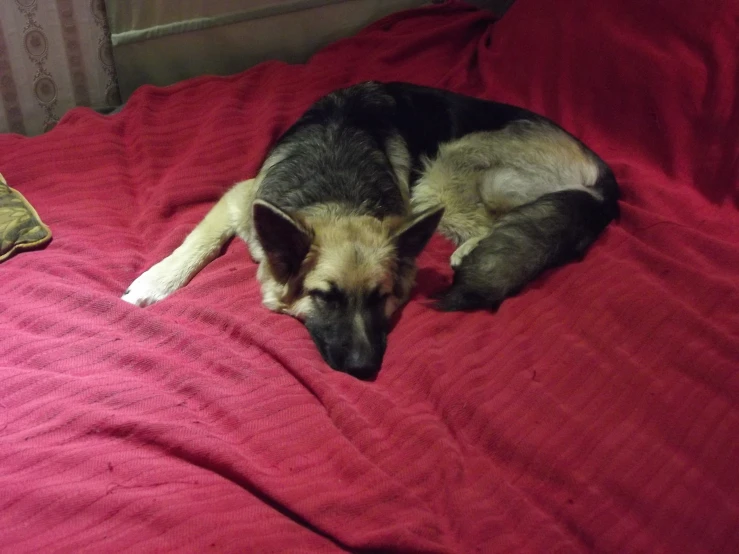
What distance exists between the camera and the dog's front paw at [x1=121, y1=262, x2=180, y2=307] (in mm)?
1995

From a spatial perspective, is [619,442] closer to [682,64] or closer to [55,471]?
[55,471]

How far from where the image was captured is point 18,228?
2.10 metres

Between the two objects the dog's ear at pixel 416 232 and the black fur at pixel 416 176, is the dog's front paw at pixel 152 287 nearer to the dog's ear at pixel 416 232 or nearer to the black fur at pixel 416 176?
the black fur at pixel 416 176

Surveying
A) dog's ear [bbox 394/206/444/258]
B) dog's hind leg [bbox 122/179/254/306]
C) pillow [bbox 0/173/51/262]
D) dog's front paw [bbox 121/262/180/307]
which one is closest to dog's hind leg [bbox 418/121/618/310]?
dog's ear [bbox 394/206/444/258]

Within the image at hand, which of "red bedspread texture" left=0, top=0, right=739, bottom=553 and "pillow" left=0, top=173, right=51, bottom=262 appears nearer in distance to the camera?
"red bedspread texture" left=0, top=0, right=739, bottom=553

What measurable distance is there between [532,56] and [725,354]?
1839 mm

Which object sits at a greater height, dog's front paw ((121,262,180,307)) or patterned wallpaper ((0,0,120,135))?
patterned wallpaper ((0,0,120,135))

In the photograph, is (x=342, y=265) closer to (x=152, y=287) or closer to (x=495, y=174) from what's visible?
(x=152, y=287)

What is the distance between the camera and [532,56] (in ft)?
9.78

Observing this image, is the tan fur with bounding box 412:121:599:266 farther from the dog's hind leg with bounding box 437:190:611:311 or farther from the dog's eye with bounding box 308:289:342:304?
the dog's eye with bounding box 308:289:342:304

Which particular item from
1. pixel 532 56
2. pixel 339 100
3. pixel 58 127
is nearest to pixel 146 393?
pixel 339 100

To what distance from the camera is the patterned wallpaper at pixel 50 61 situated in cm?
279

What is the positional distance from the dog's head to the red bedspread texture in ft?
0.24

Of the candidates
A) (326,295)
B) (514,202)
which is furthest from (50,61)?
(514,202)
